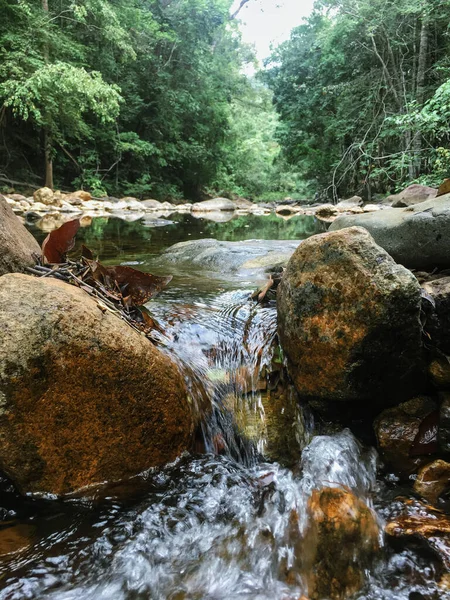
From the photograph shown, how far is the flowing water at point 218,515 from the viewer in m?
1.41

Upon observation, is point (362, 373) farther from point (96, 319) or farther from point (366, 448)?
point (96, 319)

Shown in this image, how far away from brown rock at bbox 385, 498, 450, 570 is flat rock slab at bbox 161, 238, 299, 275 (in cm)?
325

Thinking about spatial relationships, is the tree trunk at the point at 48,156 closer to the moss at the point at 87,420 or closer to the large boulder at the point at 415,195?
the large boulder at the point at 415,195

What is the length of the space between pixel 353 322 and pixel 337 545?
992 millimetres

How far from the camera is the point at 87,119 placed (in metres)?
19.2

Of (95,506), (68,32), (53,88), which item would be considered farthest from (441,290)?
(68,32)

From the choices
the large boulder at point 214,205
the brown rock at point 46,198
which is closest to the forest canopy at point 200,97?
the brown rock at point 46,198

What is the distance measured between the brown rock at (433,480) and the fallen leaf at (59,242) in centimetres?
236

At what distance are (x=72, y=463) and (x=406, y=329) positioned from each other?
1714mm

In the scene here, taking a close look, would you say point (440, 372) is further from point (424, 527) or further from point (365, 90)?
point (365, 90)

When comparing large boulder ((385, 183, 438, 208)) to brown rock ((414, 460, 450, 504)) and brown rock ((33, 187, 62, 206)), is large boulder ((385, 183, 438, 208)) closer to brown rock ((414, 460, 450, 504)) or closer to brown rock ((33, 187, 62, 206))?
brown rock ((414, 460, 450, 504))

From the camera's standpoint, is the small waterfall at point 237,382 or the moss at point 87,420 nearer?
the moss at point 87,420

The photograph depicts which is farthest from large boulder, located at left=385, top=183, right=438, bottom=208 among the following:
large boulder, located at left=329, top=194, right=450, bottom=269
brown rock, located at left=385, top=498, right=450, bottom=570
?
brown rock, located at left=385, top=498, right=450, bottom=570

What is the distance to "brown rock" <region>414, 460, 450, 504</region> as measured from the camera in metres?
1.79
